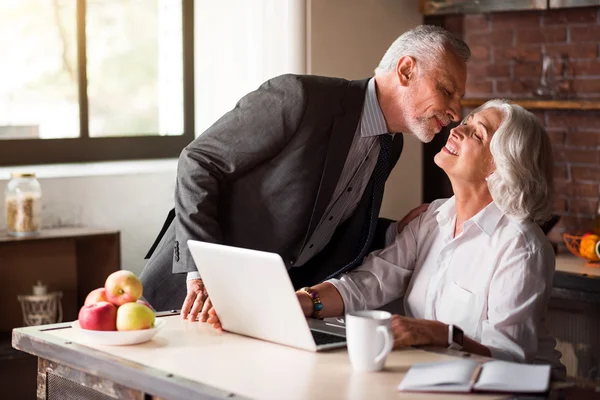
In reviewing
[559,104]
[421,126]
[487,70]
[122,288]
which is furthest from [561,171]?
[122,288]

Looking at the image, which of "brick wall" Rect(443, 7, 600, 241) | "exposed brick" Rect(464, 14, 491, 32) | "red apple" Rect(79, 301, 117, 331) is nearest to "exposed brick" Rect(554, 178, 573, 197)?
"brick wall" Rect(443, 7, 600, 241)

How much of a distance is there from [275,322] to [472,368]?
448 millimetres

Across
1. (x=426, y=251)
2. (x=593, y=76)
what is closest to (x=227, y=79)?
(x=593, y=76)

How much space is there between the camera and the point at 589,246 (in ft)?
12.5

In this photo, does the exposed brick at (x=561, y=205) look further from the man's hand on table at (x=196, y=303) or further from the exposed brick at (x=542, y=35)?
the man's hand on table at (x=196, y=303)

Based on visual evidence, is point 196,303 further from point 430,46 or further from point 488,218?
point 430,46

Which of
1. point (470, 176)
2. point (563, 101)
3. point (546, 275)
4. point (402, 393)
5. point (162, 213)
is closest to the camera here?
point (402, 393)

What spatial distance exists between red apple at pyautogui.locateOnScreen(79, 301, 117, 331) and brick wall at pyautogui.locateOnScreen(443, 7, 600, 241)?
103 inches

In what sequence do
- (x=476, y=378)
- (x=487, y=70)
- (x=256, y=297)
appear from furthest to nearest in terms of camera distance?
(x=487, y=70), (x=256, y=297), (x=476, y=378)

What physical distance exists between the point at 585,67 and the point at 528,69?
0.91ft

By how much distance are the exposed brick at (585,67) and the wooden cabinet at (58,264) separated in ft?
6.69

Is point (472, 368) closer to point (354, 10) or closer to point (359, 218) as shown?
point (359, 218)

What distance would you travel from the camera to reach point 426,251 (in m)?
2.68

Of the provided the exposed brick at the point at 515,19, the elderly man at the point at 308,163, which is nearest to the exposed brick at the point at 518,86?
the exposed brick at the point at 515,19
